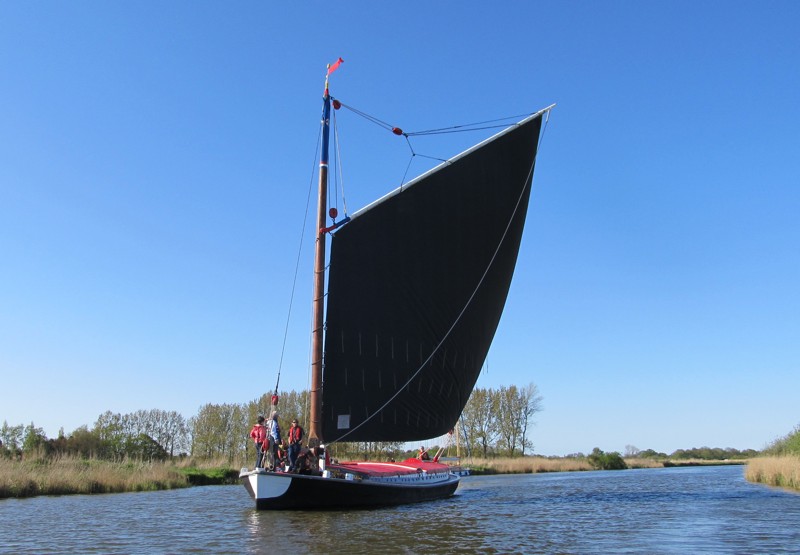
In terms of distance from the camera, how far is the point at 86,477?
27.2 meters

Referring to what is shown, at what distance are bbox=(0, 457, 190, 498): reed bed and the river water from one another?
2059 mm

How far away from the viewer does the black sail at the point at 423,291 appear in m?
20.8

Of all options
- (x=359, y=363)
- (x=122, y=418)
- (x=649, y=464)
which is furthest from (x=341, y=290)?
(x=649, y=464)

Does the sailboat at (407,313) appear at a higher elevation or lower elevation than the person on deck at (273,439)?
higher

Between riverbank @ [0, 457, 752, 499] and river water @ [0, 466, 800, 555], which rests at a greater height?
riverbank @ [0, 457, 752, 499]

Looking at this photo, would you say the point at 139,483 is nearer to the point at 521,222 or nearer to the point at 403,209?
the point at 403,209

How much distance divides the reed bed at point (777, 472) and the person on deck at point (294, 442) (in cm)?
1984

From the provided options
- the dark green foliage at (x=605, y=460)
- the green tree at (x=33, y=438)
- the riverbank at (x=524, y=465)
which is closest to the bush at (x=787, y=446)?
the riverbank at (x=524, y=465)

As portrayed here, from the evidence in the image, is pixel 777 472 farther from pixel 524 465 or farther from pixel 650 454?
pixel 650 454

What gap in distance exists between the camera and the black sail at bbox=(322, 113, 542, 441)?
819 inches

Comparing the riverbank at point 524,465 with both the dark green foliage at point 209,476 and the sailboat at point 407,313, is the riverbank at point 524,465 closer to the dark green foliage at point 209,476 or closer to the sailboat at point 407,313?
the dark green foliage at point 209,476

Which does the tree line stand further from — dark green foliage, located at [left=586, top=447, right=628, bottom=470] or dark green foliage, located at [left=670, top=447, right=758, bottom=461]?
dark green foliage, located at [left=670, top=447, right=758, bottom=461]

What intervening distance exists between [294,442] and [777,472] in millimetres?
21780

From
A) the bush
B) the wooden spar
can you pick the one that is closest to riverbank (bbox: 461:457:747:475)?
the bush
